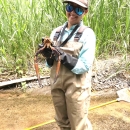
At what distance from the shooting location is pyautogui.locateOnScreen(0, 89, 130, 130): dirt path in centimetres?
258

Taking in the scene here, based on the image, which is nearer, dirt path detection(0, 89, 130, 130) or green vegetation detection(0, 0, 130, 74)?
dirt path detection(0, 89, 130, 130)

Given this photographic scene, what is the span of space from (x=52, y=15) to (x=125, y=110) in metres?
1.71

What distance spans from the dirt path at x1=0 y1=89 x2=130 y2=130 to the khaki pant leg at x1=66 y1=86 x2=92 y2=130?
65 centimetres

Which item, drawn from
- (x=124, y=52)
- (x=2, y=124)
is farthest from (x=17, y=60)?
(x=124, y=52)

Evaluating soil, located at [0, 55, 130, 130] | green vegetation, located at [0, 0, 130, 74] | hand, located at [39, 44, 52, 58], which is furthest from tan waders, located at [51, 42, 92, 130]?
green vegetation, located at [0, 0, 130, 74]

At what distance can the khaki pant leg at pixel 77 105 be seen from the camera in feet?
6.02

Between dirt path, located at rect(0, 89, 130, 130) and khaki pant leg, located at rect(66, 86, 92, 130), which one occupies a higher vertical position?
khaki pant leg, located at rect(66, 86, 92, 130)

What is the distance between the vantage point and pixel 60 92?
1.92 meters

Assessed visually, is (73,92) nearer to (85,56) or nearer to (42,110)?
(85,56)

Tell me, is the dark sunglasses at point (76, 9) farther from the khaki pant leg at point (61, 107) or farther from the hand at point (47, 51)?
the khaki pant leg at point (61, 107)

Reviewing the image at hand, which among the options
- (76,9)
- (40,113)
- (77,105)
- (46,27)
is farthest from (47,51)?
(46,27)

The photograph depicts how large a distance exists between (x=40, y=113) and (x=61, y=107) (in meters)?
0.92

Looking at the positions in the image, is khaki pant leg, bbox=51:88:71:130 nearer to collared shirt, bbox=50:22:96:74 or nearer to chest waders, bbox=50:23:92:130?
chest waders, bbox=50:23:92:130

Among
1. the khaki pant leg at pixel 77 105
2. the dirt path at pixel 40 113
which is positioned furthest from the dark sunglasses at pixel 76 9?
the dirt path at pixel 40 113
